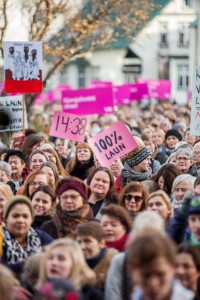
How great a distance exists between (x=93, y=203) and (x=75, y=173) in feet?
13.4

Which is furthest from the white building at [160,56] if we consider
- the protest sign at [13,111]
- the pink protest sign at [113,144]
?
the pink protest sign at [113,144]

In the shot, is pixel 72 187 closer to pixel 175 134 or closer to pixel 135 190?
pixel 135 190

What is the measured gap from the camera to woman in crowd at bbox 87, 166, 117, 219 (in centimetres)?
1388

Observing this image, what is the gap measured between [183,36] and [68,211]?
85.8 meters

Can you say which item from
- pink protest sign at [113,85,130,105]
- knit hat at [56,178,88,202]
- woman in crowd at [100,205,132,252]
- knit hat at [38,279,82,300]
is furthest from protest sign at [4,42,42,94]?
pink protest sign at [113,85,130,105]

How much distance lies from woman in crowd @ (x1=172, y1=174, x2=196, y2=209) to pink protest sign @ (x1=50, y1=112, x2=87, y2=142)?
678 centimetres

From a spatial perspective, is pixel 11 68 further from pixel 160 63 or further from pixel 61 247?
pixel 160 63

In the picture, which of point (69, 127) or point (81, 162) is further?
point (69, 127)

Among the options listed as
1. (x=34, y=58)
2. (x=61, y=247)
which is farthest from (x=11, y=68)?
(x=61, y=247)

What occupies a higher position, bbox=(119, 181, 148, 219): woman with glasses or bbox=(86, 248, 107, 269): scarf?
bbox=(119, 181, 148, 219): woman with glasses

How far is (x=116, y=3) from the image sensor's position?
27062 millimetres

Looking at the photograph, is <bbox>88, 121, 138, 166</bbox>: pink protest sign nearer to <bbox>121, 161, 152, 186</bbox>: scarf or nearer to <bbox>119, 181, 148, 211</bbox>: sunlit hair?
<bbox>121, 161, 152, 186</bbox>: scarf

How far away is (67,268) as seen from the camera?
8.84m

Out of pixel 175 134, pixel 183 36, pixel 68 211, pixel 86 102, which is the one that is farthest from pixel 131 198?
pixel 183 36
